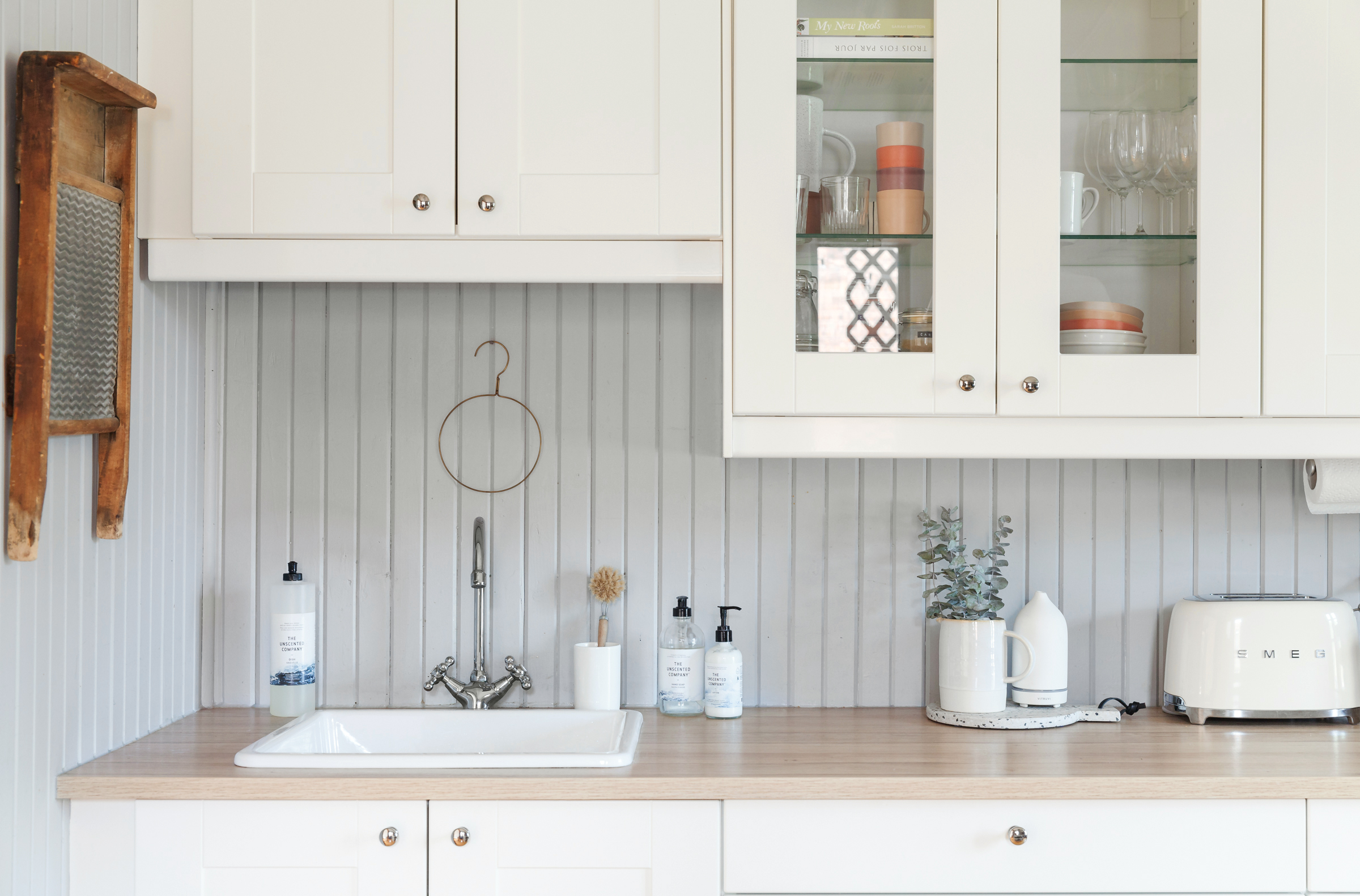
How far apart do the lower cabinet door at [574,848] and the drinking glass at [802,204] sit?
83cm

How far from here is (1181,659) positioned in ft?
5.65

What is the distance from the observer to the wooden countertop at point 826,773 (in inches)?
53.7

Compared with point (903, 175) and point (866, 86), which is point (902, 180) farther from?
point (866, 86)

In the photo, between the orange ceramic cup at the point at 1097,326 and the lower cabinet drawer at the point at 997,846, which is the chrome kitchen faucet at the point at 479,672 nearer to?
the lower cabinet drawer at the point at 997,846

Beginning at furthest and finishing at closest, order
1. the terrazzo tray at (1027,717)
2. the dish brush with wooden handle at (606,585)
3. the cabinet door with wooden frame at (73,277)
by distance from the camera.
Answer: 1. the dish brush with wooden handle at (606,585)
2. the terrazzo tray at (1027,717)
3. the cabinet door with wooden frame at (73,277)

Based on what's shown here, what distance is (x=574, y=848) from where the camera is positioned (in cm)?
138

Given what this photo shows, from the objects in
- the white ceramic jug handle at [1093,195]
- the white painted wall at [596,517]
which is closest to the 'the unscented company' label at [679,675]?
the white painted wall at [596,517]

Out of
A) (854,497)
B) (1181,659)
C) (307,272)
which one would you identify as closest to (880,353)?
(854,497)

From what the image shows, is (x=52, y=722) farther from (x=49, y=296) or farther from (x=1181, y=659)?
(x=1181, y=659)

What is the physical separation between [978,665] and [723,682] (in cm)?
42

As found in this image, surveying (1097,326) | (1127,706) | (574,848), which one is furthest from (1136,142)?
(574,848)

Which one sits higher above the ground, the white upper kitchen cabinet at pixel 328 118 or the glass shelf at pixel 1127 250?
the white upper kitchen cabinet at pixel 328 118

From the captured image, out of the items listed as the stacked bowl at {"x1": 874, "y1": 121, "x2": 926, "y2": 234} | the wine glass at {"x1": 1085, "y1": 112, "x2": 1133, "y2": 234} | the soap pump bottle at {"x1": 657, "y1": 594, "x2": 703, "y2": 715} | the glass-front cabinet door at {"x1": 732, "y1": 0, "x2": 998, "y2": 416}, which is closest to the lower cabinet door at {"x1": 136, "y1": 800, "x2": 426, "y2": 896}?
the soap pump bottle at {"x1": 657, "y1": 594, "x2": 703, "y2": 715}

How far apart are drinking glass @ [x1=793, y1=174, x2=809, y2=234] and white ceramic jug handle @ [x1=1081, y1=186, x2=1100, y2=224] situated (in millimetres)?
416
